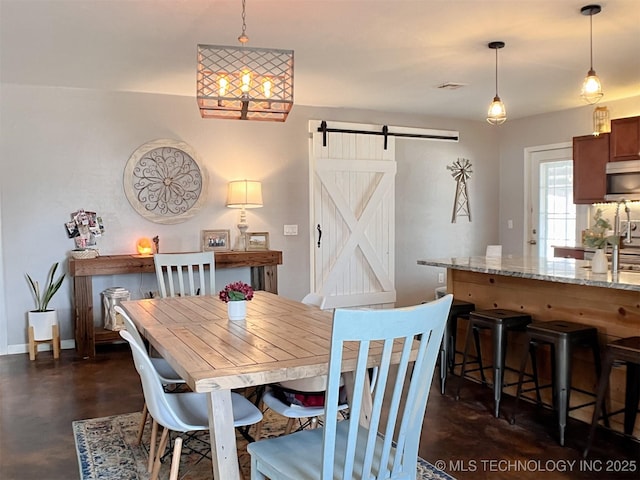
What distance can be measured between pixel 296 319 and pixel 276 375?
887mm

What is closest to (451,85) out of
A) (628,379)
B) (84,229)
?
(628,379)

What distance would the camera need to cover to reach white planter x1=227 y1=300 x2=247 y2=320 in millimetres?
2678

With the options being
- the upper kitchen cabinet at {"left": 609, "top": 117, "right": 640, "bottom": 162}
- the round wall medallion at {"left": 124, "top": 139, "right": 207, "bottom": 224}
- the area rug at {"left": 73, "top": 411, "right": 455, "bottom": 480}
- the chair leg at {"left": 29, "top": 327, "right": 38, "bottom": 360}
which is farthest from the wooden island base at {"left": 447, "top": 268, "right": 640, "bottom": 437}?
the chair leg at {"left": 29, "top": 327, "right": 38, "bottom": 360}

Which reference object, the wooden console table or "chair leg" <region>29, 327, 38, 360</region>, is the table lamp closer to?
the wooden console table

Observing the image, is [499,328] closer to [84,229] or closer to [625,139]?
[625,139]

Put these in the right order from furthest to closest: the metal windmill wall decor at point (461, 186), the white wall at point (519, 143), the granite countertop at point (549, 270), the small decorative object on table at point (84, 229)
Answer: the metal windmill wall decor at point (461, 186), the white wall at point (519, 143), the small decorative object on table at point (84, 229), the granite countertop at point (549, 270)

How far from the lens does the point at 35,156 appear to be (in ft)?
16.1

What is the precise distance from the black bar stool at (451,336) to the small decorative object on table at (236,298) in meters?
1.61

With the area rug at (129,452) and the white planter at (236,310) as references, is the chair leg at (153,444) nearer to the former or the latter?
the area rug at (129,452)

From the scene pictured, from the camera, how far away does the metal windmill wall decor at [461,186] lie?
707 centimetres

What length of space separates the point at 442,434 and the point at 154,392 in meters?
1.76

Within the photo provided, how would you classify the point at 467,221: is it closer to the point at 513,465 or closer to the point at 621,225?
the point at 621,225

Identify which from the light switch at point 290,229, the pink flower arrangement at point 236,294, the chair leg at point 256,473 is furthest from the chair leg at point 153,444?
the light switch at point 290,229

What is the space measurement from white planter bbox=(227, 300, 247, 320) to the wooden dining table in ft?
0.14
